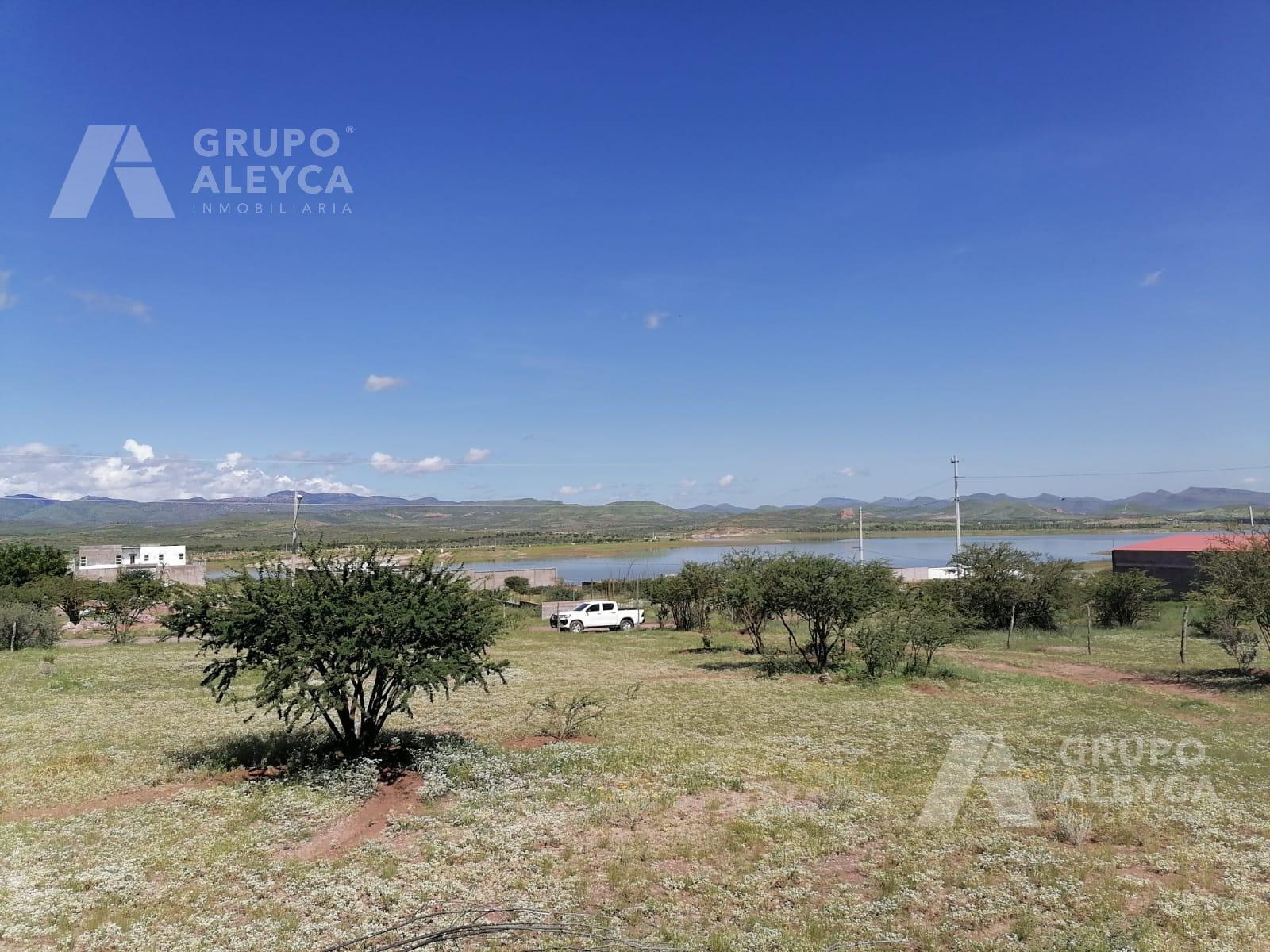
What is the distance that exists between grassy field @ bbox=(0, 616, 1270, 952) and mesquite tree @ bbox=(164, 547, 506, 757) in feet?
4.52

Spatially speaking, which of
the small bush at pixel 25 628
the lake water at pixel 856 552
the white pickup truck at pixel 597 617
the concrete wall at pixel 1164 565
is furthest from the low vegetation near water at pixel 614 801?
the lake water at pixel 856 552

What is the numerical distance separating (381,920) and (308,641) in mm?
5085

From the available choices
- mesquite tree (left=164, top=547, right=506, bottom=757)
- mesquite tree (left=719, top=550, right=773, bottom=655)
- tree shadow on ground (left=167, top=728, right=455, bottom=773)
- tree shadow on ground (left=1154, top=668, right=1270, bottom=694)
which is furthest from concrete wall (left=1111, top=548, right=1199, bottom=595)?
mesquite tree (left=164, top=547, right=506, bottom=757)

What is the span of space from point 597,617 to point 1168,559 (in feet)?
123

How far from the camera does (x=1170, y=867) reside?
27.1 feet

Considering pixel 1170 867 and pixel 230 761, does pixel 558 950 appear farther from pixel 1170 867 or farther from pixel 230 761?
pixel 230 761

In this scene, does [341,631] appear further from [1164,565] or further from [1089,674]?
[1164,565]

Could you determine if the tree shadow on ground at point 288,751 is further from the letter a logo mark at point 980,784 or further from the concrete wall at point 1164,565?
the concrete wall at point 1164,565

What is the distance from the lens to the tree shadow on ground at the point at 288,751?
12352 mm

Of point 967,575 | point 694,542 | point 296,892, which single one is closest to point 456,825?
point 296,892

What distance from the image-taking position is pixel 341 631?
11.5 metres

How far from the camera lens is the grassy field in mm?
7172

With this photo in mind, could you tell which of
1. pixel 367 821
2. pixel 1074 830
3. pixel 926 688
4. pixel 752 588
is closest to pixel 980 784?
pixel 1074 830

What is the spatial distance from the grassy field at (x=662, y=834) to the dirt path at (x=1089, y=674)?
2.12 m
